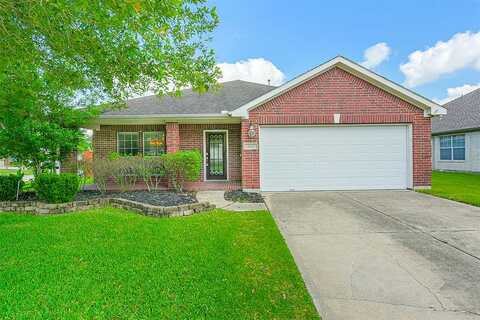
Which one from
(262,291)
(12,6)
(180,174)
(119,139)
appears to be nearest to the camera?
(262,291)

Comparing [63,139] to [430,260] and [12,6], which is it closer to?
[12,6]

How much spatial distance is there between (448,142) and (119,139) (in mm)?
20411

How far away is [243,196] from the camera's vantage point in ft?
29.1

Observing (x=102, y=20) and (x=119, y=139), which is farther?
(x=119, y=139)

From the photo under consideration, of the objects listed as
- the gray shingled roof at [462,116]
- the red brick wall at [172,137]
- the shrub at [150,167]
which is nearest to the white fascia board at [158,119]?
the red brick wall at [172,137]

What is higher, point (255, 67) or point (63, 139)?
point (255, 67)

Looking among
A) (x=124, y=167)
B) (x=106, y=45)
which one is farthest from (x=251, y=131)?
(x=106, y=45)

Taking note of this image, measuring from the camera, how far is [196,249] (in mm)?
4191

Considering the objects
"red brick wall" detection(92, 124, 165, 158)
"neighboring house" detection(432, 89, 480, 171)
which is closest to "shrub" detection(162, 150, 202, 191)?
"red brick wall" detection(92, 124, 165, 158)

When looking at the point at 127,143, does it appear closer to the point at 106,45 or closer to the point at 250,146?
the point at 250,146

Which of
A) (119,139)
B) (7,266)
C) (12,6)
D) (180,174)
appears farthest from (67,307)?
(119,139)

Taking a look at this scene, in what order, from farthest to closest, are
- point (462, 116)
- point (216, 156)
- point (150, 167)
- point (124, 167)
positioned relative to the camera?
point (462, 116) < point (216, 156) < point (150, 167) < point (124, 167)

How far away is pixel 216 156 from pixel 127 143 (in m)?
4.01

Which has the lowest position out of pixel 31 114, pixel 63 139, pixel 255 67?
pixel 63 139
